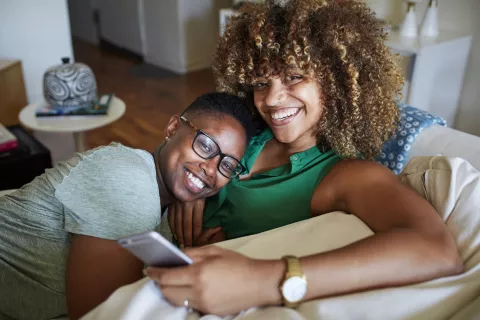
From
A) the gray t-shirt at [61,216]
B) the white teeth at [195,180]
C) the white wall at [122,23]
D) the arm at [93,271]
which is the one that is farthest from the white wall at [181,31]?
the arm at [93,271]

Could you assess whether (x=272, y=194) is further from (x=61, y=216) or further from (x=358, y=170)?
(x=61, y=216)

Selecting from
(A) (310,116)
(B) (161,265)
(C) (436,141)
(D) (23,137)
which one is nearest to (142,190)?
(B) (161,265)

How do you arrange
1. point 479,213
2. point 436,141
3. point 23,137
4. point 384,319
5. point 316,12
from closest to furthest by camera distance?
1. point 384,319
2. point 479,213
3. point 316,12
4. point 436,141
5. point 23,137

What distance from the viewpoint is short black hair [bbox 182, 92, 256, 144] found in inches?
46.9

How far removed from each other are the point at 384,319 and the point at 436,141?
717mm

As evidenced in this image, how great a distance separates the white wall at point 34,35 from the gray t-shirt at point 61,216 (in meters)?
2.25

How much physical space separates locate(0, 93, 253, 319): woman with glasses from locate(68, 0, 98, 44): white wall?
14.7ft

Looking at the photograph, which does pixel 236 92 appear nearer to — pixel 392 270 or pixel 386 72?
pixel 386 72

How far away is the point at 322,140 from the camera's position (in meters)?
1.20

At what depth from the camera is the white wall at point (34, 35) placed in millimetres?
2910

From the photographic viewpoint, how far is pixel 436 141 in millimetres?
1280

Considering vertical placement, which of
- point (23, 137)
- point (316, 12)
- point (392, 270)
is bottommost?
point (23, 137)

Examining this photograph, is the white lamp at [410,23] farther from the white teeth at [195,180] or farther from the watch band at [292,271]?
the watch band at [292,271]

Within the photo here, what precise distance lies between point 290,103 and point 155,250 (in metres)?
0.58
